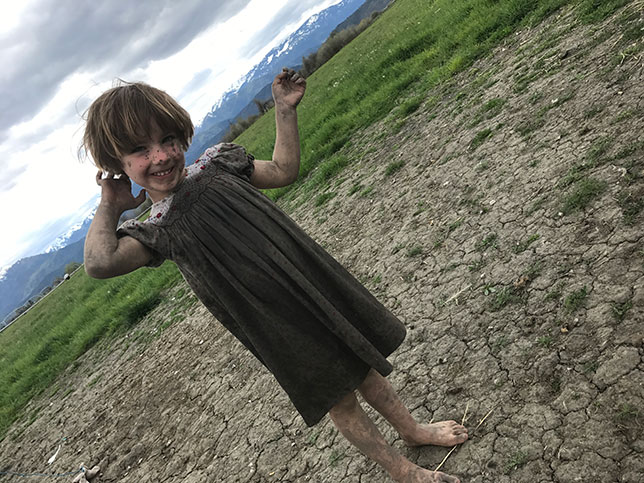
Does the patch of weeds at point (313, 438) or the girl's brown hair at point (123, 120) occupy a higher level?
the girl's brown hair at point (123, 120)

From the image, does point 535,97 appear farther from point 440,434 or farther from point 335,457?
point 335,457

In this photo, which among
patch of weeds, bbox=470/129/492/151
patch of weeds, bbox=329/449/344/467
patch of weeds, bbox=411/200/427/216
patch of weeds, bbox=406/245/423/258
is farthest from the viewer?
patch of weeds, bbox=470/129/492/151

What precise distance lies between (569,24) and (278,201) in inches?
260

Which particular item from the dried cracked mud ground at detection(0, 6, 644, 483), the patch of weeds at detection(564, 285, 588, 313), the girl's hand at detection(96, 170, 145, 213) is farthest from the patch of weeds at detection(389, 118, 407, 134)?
the girl's hand at detection(96, 170, 145, 213)

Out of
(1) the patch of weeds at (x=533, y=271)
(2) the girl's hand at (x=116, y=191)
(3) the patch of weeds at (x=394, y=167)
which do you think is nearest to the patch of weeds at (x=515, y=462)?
(1) the patch of weeds at (x=533, y=271)

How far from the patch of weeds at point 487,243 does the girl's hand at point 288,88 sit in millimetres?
2180

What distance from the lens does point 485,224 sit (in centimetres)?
378

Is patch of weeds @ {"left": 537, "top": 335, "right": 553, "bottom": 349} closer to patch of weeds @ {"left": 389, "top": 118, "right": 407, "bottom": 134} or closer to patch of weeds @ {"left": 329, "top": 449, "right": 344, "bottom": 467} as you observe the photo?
patch of weeds @ {"left": 329, "top": 449, "right": 344, "bottom": 467}

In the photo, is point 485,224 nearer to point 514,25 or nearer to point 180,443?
point 180,443

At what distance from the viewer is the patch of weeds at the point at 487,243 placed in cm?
351

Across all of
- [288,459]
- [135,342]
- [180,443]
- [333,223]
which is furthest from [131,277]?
[288,459]

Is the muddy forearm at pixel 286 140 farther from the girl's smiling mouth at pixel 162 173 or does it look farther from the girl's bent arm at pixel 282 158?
the girl's smiling mouth at pixel 162 173

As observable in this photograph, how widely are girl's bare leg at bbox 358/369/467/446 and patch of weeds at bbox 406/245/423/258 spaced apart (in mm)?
2048

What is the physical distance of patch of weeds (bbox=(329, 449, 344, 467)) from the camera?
9.04 ft
